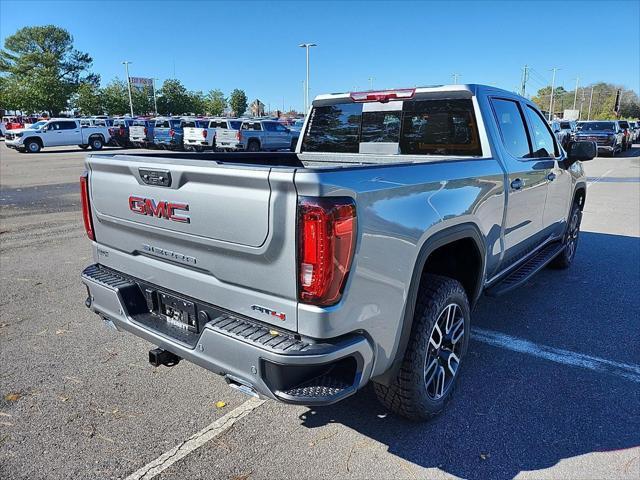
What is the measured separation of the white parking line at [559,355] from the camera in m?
3.61

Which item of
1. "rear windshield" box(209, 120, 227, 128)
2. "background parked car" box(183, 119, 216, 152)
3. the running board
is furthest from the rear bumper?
"rear windshield" box(209, 120, 227, 128)

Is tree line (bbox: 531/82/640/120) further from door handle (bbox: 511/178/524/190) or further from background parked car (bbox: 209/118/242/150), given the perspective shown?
door handle (bbox: 511/178/524/190)

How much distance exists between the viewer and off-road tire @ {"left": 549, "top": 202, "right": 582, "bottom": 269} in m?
5.91

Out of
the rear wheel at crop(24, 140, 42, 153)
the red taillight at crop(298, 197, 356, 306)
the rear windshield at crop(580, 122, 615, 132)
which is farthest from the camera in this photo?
the rear wheel at crop(24, 140, 42, 153)

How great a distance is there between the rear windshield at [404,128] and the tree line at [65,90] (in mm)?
74177

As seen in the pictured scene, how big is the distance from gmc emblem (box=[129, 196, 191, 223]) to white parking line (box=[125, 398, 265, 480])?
4.20 feet

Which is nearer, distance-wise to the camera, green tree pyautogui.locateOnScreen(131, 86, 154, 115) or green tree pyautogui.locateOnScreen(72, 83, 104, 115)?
green tree pyautogui.locateOnScreen(72, 83, 104, 115)

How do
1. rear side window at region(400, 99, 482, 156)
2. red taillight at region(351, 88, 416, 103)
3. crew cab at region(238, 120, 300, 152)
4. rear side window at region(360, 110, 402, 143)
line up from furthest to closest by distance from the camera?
1. crew cab at region(238, 120, 300, 152)
2. rear side window at region(360, 110, 402, 143)
3. red taillight at region(351, 88, 416, 103)
4. rear side window at region(400, 99, 482, 156)

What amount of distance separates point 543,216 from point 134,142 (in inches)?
1145

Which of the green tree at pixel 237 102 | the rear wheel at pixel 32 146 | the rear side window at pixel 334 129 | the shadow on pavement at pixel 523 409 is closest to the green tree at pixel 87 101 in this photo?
the green tree at pixel 237 102

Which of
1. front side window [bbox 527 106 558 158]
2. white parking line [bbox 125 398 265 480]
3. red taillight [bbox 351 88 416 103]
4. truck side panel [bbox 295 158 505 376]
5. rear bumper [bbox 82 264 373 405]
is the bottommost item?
white parking line [bbox 125 398 265 480]

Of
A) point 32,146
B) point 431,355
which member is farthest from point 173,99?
point 431,355

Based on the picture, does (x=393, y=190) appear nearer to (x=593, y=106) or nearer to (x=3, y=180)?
(x=3, y=180)

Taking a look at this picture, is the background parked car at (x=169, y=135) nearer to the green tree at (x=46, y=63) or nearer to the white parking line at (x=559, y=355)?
the white parking line at (x=559, y=355)
